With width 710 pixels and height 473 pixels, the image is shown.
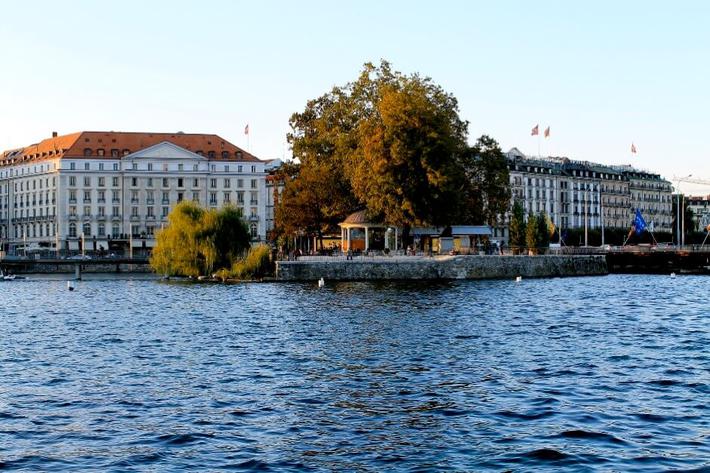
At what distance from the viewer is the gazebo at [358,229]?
333 ft

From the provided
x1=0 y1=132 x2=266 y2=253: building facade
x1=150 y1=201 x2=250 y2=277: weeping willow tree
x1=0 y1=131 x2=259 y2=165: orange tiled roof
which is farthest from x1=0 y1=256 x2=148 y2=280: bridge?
x1=0 y1=131 x2=259 y2=165: orange tiled roof

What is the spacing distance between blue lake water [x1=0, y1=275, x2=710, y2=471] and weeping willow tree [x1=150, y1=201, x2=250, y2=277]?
42.0m

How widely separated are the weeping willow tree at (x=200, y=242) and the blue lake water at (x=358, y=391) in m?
42.0

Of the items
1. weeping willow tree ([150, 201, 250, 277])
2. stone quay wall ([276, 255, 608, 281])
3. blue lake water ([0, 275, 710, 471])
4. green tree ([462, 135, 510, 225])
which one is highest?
green tree ([462, 135, 510, 225])

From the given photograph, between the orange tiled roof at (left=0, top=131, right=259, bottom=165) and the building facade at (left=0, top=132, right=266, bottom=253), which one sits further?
the orange tiled roof at (left=0, top=131, right=259, bottom=165)

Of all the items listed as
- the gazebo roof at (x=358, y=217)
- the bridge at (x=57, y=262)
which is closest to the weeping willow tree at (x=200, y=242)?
the gazebo roof at (x=358, y=217)

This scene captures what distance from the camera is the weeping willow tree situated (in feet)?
325

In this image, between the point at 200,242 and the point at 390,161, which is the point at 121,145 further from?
the point at 390,161

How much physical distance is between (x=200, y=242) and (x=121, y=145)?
234 feet

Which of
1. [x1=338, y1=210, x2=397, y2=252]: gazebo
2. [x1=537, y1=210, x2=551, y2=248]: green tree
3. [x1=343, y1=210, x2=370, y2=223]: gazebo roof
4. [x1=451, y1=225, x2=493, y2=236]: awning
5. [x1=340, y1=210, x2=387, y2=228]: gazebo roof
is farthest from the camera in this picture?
[x1=537, y1=210, x2=551, y2=248]: green tree

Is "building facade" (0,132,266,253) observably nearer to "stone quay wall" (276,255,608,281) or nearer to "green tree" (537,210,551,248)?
"green tree" (537,210,551,248)

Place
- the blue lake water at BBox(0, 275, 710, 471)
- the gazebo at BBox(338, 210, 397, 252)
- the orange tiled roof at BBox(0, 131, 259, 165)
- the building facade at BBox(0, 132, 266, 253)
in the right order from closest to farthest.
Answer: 1. the blue lake water at BBox(0, 275, 710, 471)
2. the gazebo at BBox(338, 210, 397, 252)
3. the building facade at BBox(0, 132, 266, 253)
4. the orange tiled roof at BBox(0, 131, 259, 165)

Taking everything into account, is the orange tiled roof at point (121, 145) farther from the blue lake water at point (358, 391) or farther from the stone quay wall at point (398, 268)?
the blue lake water at point (358, 391)

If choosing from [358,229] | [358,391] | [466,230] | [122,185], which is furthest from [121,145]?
→ [358,391]
